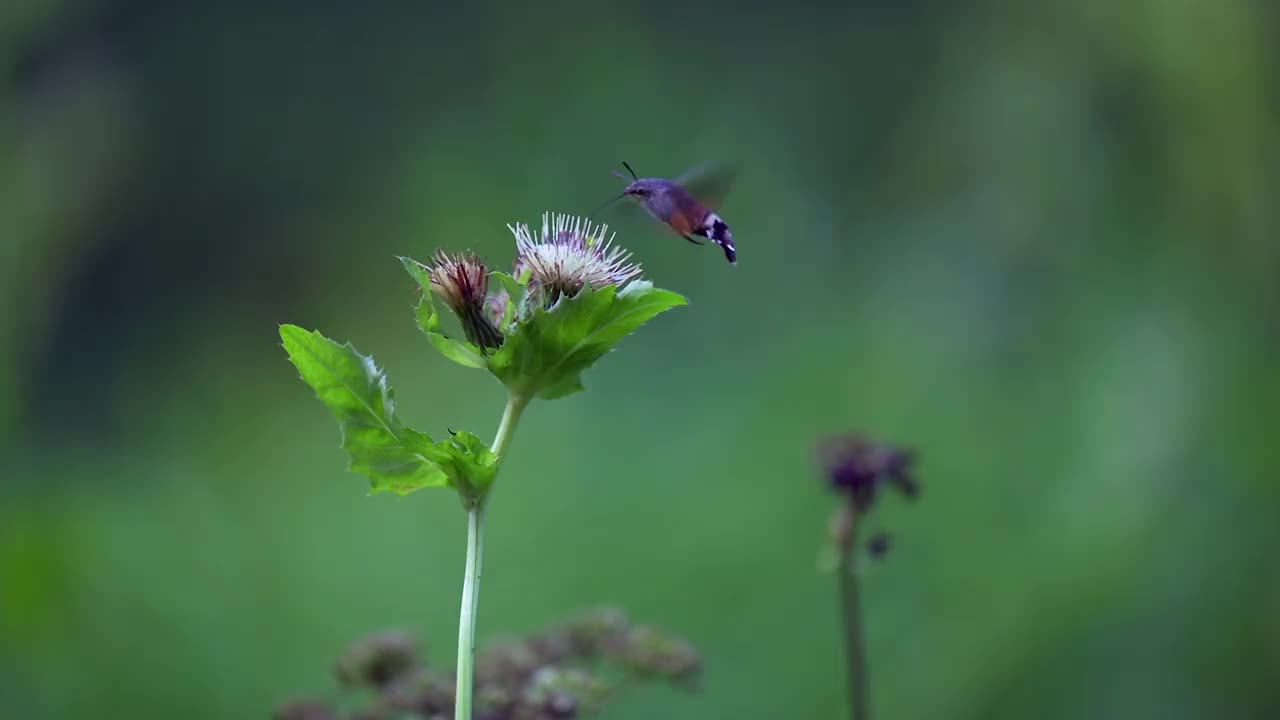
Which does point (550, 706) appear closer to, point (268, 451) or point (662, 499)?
point (662, 499)

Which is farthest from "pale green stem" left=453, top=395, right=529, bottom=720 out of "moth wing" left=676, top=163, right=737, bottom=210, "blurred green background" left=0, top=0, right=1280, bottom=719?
"blurred green background" left=0, top=0, right=1280, bottom=719

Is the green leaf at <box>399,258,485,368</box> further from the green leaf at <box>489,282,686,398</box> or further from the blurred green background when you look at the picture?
the blurred green background

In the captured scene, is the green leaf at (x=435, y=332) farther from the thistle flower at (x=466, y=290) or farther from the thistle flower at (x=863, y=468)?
the thistle flower at (x=863, y=468)

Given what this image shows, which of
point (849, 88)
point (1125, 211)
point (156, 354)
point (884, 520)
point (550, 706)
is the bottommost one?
point (550, 706)

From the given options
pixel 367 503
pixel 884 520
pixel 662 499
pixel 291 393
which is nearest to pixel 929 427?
pixel 884 520

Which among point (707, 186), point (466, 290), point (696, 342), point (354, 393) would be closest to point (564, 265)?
point (466, 290)

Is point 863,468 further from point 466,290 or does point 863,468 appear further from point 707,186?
point 466,290

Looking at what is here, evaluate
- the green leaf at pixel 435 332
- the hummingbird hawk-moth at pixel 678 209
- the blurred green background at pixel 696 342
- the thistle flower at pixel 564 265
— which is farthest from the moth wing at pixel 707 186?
the blurred green background at pixel 696 342
